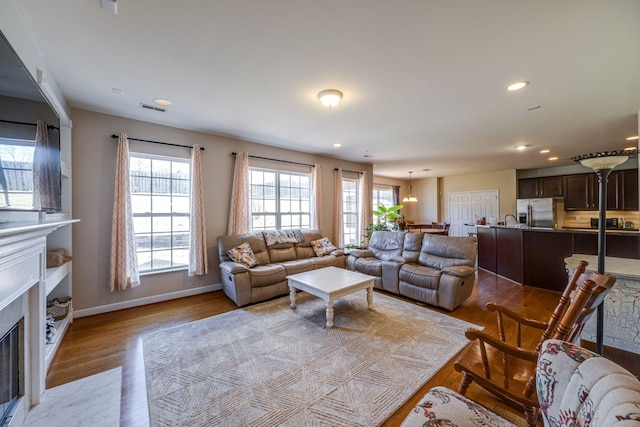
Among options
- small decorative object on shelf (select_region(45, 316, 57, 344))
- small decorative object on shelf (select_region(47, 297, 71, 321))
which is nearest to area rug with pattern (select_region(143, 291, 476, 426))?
small decorative object on shelf (select_region(45, 316, 57, 344))

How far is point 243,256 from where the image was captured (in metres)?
3.97

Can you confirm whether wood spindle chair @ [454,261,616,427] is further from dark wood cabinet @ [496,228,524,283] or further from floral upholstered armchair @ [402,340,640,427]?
dark wood cabinet @ [496,228,524,283]

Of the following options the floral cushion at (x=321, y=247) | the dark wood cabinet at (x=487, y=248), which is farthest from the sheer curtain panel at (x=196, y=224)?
the dark wood cabinet at (x=487, y=248)

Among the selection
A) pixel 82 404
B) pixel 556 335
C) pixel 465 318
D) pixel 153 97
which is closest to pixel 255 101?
pixel 153 97

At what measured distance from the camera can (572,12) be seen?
1.66m

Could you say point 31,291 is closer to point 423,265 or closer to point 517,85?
point 423,265

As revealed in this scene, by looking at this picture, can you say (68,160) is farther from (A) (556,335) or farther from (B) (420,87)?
(A) (556,335)

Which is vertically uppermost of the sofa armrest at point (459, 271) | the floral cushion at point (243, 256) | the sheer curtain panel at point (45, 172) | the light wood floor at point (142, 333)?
the sheer curtain panel at point (45, 172)

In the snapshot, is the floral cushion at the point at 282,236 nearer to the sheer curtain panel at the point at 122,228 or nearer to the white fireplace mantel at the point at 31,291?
the sheer curtain panel at the point at 122,228

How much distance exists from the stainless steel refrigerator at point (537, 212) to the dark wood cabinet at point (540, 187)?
192 mm

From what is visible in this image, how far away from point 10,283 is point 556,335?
2.99m

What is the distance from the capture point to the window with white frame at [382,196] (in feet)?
29.4

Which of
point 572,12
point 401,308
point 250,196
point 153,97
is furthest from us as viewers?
point 250,196

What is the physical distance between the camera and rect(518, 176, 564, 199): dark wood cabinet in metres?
7.00
